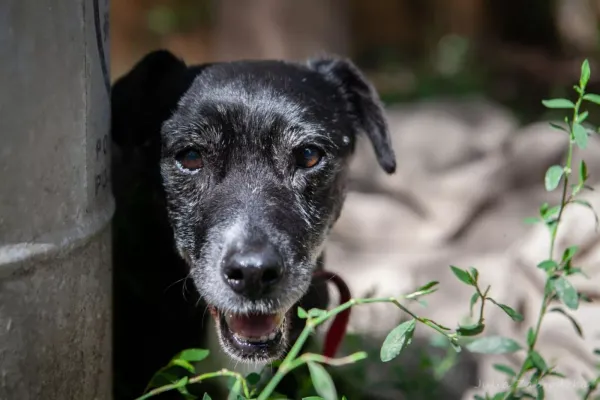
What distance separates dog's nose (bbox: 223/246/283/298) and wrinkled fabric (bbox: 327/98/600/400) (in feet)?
4.23

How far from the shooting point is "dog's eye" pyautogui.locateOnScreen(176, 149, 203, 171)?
2.61m

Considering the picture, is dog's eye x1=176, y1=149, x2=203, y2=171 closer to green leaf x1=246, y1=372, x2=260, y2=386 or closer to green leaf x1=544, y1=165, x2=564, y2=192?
green leaf x1=246, y1=372, x2=260, y2=386

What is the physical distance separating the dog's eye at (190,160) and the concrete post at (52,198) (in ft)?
1.27

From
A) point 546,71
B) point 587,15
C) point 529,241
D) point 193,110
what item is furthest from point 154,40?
point 193,110

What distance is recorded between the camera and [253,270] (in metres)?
2.25

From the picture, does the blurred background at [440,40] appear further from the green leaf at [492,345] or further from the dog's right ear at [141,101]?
the green leaf at [492,345]

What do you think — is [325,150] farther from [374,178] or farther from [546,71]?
[546,71]

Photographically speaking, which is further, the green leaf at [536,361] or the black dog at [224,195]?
the black dog at [224,195]

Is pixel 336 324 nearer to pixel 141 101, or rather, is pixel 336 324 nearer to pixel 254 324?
pixel 254 324

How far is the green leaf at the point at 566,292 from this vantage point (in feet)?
7.04

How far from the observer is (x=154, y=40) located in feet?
30.3

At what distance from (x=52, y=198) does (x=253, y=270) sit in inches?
22.3

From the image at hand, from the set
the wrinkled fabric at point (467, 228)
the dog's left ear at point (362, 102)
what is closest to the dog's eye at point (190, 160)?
the dog's left ear at point (362, 102)

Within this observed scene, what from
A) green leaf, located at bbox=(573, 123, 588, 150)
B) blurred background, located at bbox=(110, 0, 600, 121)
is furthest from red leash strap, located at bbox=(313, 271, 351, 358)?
blurred background, located at bbox=(110, 0, 600, 121)
